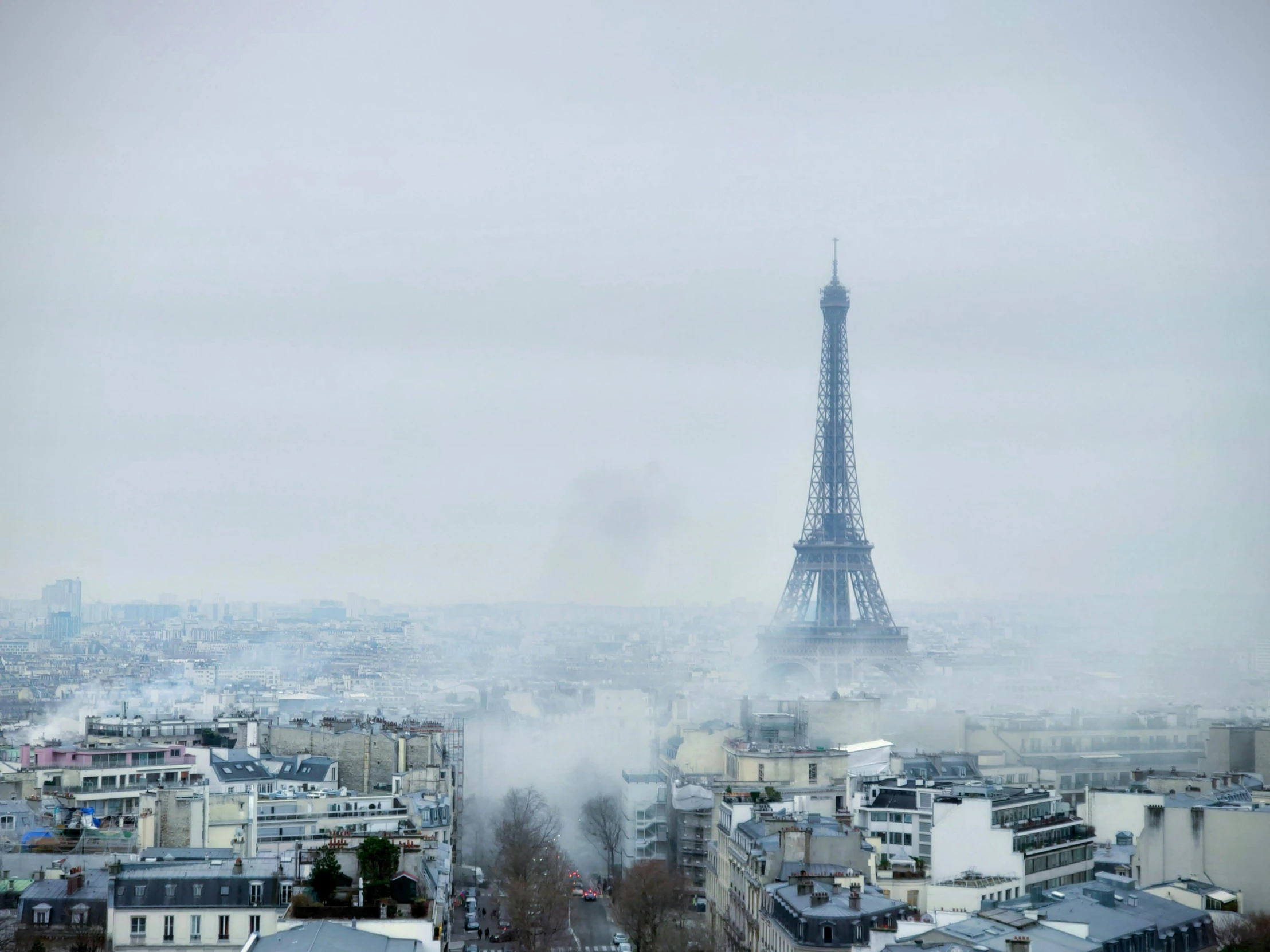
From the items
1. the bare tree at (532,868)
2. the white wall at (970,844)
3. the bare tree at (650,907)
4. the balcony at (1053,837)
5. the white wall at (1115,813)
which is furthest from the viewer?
the white wall at (1115,813)

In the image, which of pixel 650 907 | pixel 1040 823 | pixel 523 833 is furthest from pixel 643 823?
pixel 1040 823

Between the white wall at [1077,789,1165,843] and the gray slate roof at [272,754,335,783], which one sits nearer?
the white wall at [1077,789,1165,843]

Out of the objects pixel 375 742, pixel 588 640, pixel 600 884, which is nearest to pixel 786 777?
pixel 600 884

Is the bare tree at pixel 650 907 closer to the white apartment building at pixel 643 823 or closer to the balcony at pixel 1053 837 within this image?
the balcony at pixel 1053 837

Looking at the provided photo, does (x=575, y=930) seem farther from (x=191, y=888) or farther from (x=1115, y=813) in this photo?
(x=191, y=888)

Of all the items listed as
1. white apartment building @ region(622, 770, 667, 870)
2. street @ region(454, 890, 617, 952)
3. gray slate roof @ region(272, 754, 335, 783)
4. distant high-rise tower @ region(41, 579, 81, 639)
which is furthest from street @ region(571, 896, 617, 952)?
distant high-rise tower @ region(41, 579, 81, 639)

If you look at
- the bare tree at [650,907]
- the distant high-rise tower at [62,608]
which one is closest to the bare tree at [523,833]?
the bare tree at [650,907]

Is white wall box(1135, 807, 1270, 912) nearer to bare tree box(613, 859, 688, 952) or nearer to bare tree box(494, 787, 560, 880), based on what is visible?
bare tree box(613, 859, 688, 952)
